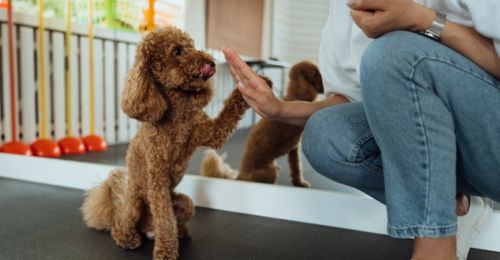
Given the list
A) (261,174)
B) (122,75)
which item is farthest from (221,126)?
(122,75)

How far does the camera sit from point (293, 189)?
1.45 meters

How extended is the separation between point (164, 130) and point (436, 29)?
26.2 inches

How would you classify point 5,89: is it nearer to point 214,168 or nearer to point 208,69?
point 214,168

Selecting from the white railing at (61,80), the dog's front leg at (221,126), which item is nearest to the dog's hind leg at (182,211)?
the dog's front leg at (221,126)

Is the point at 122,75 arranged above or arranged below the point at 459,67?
below

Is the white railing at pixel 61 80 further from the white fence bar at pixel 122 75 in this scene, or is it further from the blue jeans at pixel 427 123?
the blue jeans at pixel 427 123

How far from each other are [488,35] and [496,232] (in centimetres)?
80

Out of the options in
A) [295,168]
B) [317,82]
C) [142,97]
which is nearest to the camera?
[142,97]

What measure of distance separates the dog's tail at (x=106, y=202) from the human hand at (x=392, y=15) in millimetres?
893

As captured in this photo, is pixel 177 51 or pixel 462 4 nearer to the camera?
pixel 462 4

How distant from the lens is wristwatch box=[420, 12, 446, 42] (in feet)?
2.14

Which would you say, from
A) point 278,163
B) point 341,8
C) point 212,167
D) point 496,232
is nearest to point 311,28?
point 278,163

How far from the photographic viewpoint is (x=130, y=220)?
1.14 meters

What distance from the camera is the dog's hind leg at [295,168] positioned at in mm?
1777
